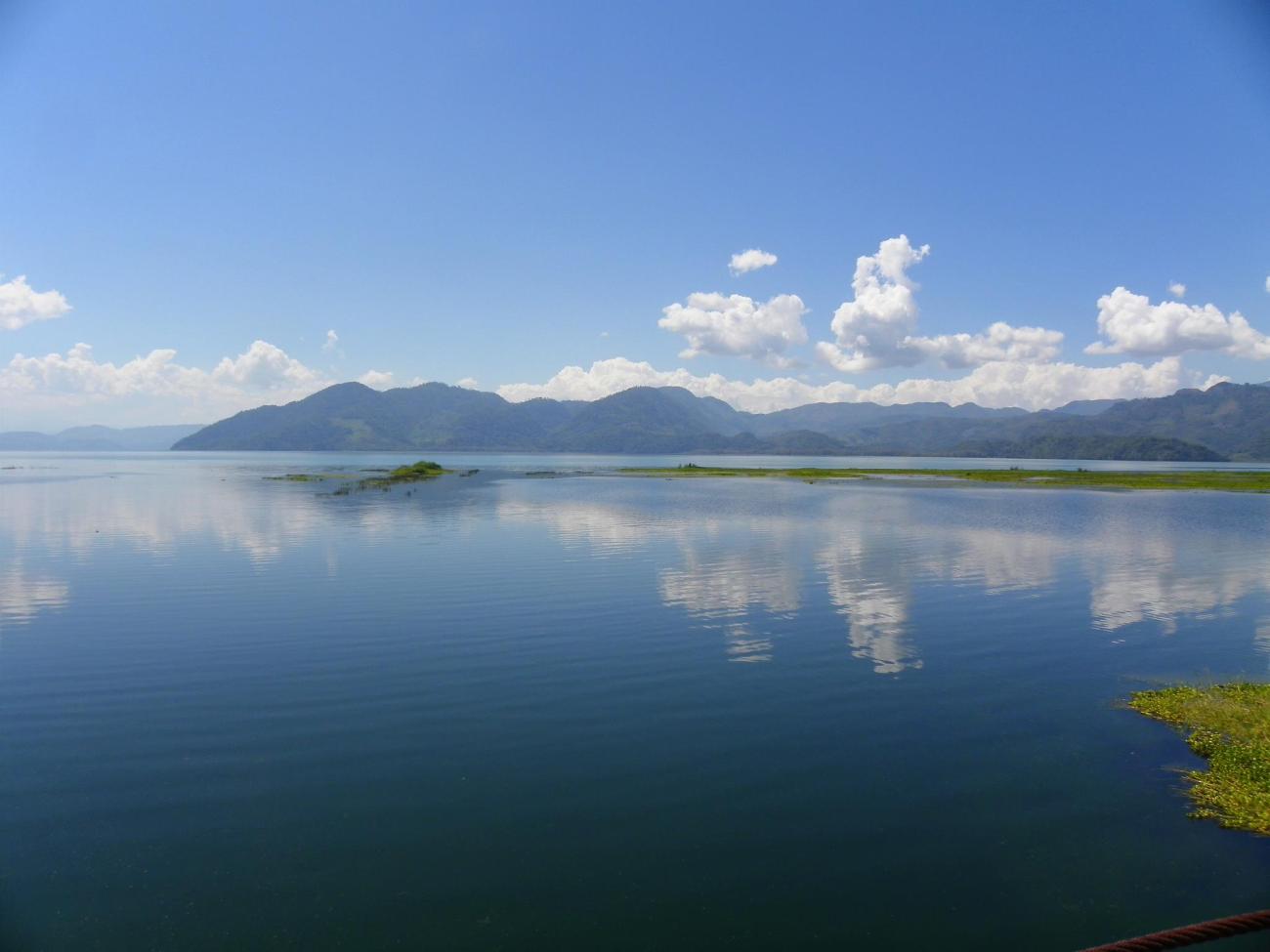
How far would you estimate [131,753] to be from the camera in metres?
20.1

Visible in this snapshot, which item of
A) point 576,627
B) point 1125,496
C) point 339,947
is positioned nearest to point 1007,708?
point 576,627

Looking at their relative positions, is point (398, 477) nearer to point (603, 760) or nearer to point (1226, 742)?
point (603, 760)

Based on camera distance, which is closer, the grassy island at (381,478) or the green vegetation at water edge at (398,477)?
the green vegetation at water edge at (398,477)

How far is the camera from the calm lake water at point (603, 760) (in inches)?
553

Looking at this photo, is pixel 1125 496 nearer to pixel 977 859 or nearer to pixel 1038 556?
pixel 1038 556

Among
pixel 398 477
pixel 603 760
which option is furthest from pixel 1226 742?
pixel 398 477

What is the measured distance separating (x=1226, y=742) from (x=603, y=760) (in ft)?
59.5

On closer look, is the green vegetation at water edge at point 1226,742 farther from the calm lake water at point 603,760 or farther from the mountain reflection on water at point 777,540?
the mountain reflection on water at point 777,540

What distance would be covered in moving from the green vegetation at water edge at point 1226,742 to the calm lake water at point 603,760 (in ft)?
2.57

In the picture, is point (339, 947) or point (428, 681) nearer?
point (339, 947)

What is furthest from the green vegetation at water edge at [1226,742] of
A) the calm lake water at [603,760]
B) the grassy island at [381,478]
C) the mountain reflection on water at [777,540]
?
the grassy island at [381,478]

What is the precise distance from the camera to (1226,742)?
21.0 metres

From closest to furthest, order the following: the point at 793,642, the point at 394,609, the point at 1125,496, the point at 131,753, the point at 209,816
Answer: the point at 209,816, the point at 131,753, the point at 793,642, the point at 394,609, the point at 1125,496

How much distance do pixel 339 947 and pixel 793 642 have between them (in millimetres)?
22449
